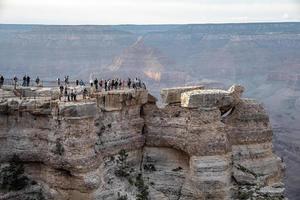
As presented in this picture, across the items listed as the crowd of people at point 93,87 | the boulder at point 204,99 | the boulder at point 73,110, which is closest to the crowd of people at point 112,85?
the crowd of people at point 93,87

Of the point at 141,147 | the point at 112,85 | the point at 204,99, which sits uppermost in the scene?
the point at 112,85

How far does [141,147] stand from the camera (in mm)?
34188

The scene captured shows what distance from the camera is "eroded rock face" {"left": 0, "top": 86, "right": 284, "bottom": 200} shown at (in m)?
29.1

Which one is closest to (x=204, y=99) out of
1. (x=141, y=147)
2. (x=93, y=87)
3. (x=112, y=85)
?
(x=141, y=147)

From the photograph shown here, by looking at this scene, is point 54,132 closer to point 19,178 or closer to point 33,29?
point 19,178

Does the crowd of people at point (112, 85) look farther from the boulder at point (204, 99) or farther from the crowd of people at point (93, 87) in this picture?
the boulder at point (204, 99)

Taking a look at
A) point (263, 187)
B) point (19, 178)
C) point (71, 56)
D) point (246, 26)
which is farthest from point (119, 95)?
point (246, 26)

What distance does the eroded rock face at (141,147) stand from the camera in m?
29.1

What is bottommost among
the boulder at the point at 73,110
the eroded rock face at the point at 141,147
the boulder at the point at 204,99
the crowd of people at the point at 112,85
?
the eroded rock face at the point at 141,147

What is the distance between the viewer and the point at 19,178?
30.1 metres

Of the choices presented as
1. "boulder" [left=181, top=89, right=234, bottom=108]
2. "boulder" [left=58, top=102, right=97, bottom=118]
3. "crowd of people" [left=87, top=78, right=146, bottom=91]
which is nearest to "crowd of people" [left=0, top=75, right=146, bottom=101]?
"crowd of people" [left=87, top=78, right=146, bottom=91]

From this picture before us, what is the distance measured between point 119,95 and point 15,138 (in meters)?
5.99

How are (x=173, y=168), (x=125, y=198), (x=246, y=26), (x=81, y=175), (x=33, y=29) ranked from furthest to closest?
(x=246, y=26) → (x=33, y=29) → (x=173, y=168) → (x=125, y=198) → (x=81, y=175)

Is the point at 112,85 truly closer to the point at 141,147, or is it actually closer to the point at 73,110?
the point at 141,147
